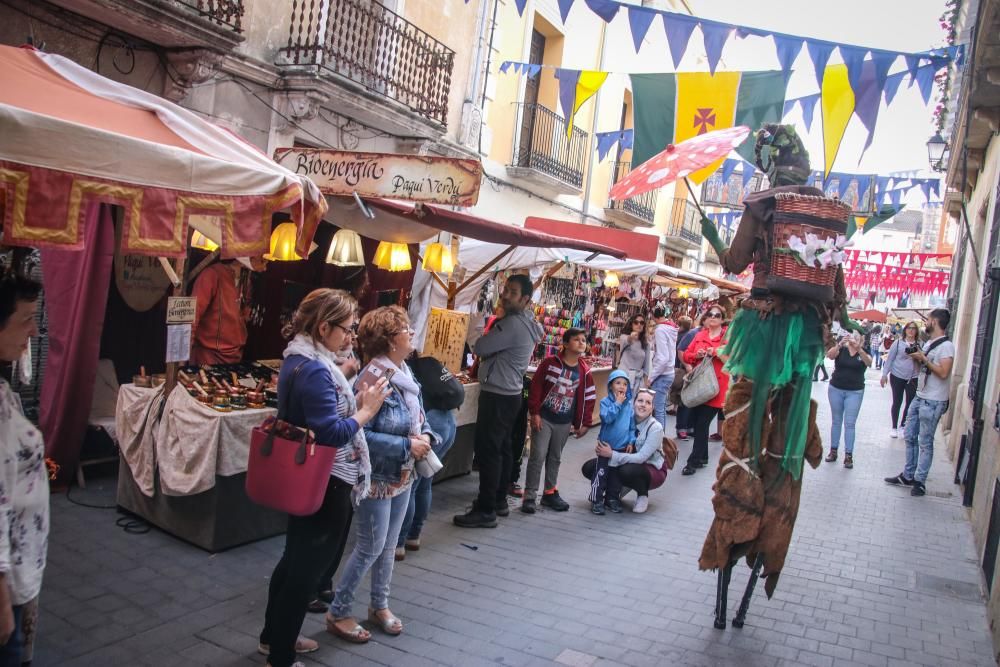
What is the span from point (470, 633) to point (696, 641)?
132 centimetres

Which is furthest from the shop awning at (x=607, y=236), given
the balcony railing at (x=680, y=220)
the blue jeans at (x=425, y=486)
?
the balcony railing at (x=680, y=220)

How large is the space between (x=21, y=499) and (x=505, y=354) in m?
4.08

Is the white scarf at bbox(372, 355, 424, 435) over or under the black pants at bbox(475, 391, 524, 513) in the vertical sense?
over

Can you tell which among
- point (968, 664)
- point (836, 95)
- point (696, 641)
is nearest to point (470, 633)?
point (696, 641)

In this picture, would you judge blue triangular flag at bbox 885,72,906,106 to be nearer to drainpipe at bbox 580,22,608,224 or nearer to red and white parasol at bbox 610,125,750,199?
red and white parasol at bbox 610,125,750,199

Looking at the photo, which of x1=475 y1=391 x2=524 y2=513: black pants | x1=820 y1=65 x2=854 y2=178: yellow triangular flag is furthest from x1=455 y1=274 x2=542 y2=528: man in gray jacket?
x1=820 y1=65 x2=854 y2=178: yellow triangular flag

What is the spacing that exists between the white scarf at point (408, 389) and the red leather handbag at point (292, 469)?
69 cm

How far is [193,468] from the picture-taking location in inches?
189

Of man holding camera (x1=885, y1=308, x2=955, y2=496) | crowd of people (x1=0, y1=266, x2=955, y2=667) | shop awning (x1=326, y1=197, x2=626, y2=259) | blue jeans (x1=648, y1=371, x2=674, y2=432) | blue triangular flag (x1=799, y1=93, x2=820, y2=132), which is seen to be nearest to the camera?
crowd of people (x1=0, y1=266, x2=955, y2=667)

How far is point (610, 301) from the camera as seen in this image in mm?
14031

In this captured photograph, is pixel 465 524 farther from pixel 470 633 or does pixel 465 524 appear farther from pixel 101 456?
pixel 101 456

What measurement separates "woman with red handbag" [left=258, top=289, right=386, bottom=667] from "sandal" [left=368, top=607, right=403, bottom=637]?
0.64 meters

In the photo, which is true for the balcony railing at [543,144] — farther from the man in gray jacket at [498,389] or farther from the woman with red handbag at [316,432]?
the woman with red handbag at [316,432]

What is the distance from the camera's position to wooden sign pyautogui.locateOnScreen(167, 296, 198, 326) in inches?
187
